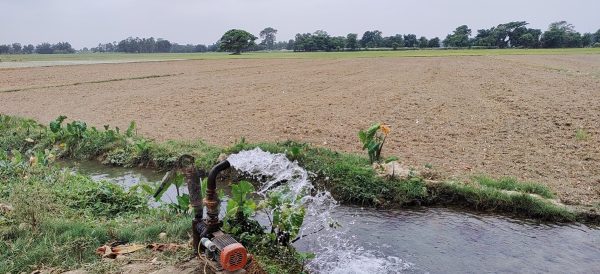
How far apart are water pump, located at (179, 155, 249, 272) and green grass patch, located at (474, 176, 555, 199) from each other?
184 inches

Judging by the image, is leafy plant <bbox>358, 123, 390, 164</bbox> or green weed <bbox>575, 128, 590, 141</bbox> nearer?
leafy plant <bbox>358, 123, 390, 164</bbox>

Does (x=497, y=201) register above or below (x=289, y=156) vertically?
below

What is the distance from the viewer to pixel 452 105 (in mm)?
14625

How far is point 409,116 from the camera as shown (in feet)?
42.0

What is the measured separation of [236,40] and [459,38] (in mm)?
48665

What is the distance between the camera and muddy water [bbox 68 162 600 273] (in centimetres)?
505

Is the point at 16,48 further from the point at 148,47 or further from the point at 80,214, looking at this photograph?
the point at 80,214

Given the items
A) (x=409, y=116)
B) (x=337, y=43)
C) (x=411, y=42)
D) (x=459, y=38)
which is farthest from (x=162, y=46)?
(x=409, y=116)

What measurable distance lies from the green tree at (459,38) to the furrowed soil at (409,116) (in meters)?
80.9

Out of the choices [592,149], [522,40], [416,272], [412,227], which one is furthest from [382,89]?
[522,40]

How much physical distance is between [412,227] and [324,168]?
6.38 feet

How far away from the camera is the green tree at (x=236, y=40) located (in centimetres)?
9738

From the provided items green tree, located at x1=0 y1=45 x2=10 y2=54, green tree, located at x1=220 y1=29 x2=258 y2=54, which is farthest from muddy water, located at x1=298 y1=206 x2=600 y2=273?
green tree, located at x1=0 y1=45 x2=10 y2=54

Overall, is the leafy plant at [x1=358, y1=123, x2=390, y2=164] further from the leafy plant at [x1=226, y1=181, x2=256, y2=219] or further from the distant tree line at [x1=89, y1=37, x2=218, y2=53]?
the distant tree line at [x1=89, y1=37, x2=218, y2=53]
